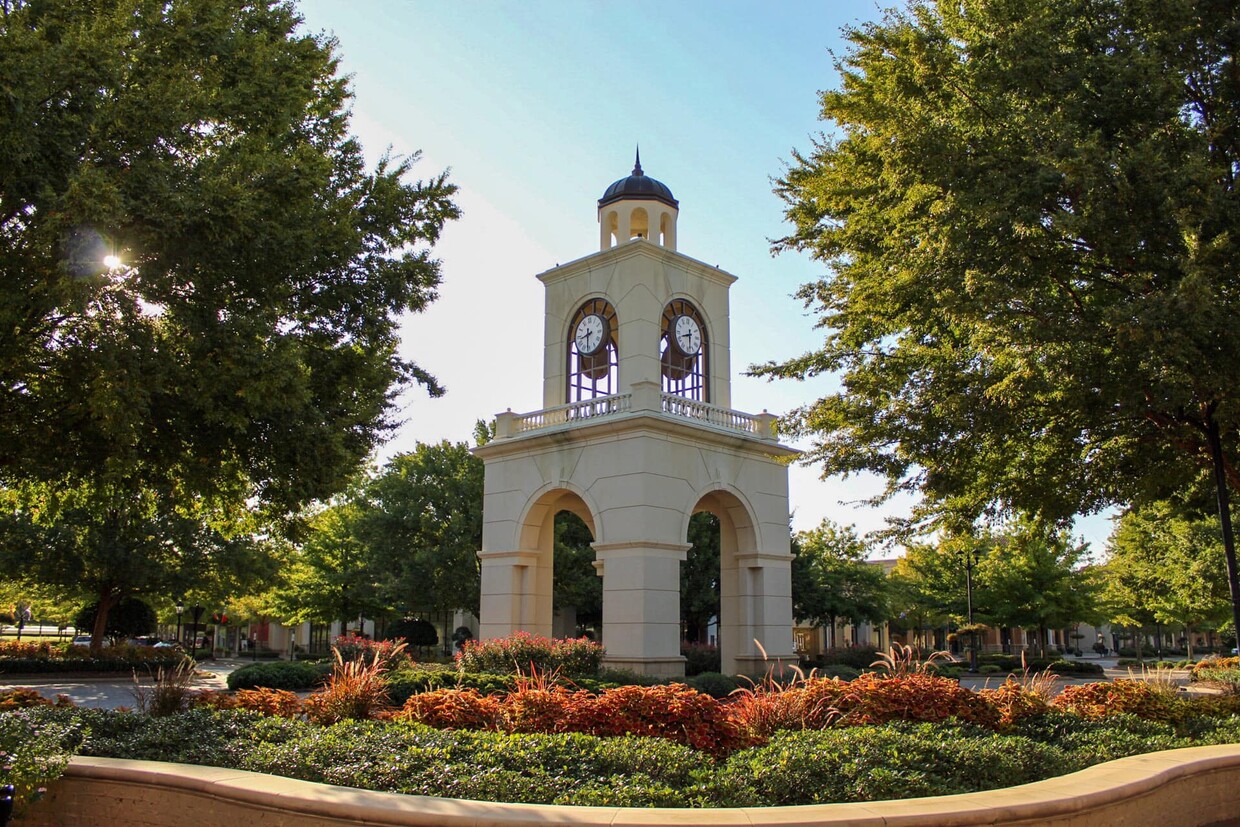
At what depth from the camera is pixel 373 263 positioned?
1850 cm

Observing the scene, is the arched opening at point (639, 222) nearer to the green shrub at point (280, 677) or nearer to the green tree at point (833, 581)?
the green shrub at point (280, 677)

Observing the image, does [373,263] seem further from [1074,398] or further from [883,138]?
[1074,398]

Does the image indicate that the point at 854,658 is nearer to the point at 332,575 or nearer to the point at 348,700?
the point at 348,700

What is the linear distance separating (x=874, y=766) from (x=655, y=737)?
2440mm

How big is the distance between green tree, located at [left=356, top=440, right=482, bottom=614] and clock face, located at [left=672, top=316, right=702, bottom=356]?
662 inches

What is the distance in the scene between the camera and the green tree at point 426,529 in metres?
43.1

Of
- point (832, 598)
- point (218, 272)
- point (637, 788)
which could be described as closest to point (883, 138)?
point (218, 272)

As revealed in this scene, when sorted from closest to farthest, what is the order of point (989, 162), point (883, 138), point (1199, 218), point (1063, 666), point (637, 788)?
point (637, 788) → point (1199, 218) → point (989, 162) → point (883, 138) → point (1063, 666)

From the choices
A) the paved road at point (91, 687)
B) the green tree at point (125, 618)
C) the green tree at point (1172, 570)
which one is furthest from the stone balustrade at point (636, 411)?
the green tree at point (125, 618)

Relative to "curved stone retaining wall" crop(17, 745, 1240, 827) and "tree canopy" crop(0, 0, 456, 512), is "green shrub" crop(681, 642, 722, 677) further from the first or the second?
"curved stone retaining wall" crop(17, 745, 1240, 827)

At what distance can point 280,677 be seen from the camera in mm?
27062

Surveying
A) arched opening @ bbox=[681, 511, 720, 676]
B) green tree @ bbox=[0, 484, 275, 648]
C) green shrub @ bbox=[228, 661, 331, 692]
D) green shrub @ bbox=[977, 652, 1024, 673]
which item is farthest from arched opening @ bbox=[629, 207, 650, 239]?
green shrub @ bbox=[977, 652, 1024, 673]

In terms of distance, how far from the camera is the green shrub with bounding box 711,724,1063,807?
329 inches

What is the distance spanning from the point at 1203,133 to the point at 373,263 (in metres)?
14.9
